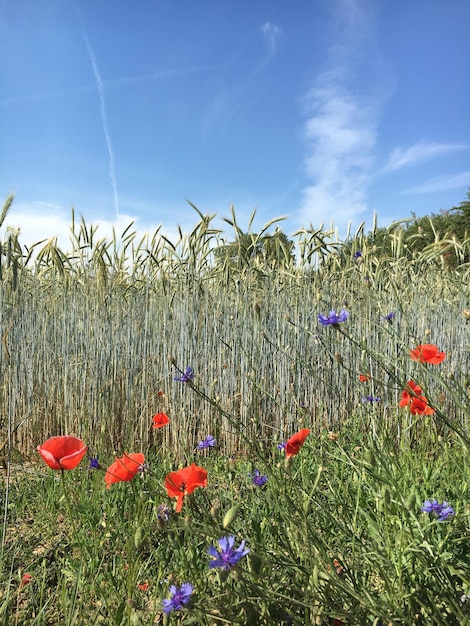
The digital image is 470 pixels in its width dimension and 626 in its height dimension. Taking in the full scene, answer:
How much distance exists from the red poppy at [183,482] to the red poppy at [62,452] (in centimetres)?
22

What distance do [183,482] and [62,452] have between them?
30cm

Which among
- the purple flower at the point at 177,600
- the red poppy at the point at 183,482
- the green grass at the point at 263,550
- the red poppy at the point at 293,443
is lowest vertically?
the green grass at the point at 263,550

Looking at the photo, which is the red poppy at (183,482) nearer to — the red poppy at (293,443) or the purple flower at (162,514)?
the purple flower at (162,514)

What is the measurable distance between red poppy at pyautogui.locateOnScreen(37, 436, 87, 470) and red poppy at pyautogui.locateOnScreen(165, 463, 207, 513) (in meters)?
0.22

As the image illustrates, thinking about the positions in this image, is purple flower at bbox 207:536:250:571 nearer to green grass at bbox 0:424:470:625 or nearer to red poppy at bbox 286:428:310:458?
green grass at bbox 0:424:470:625

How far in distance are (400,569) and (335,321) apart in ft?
1.66

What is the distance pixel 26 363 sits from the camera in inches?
109

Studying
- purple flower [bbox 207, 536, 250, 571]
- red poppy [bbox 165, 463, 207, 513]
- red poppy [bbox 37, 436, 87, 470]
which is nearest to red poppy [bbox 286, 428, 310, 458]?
red poppy [bbox 165, 463, 207, 513]

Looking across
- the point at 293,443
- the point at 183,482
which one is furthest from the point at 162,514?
the point at 293,443

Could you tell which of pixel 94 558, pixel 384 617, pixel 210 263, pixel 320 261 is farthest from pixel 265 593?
pixel 320 261

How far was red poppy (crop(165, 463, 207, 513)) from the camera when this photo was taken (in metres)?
0.90

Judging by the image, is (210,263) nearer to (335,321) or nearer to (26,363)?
(26,363)

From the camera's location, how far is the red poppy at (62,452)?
1.02m

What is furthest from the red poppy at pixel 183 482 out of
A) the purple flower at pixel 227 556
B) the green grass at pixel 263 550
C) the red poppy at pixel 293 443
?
the purple flower at pixel 227 556
